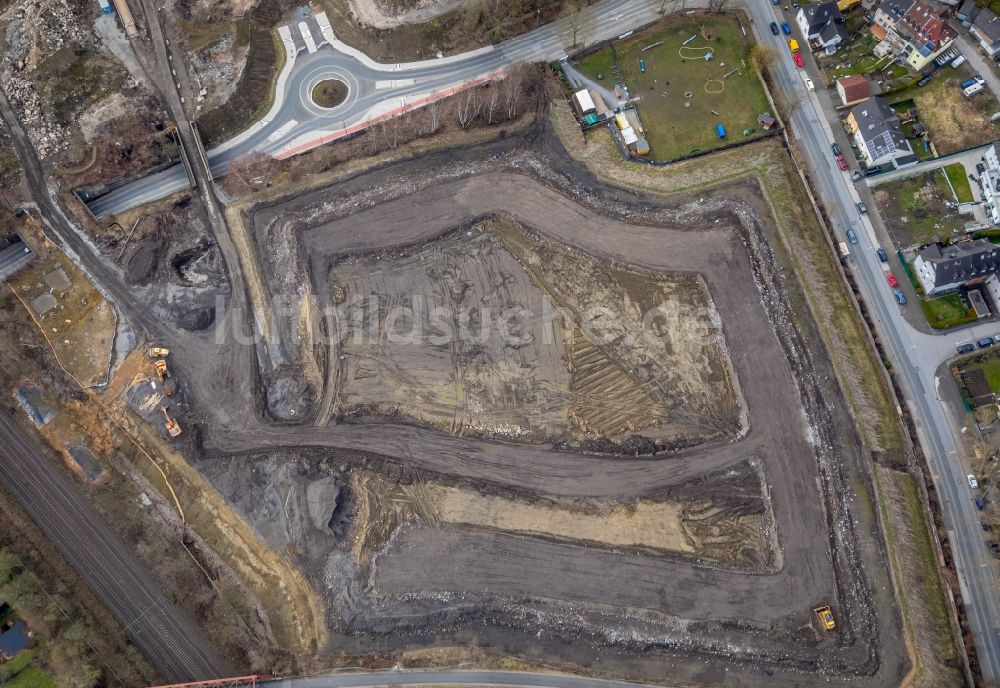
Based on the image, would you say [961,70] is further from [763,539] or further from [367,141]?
[367,141]

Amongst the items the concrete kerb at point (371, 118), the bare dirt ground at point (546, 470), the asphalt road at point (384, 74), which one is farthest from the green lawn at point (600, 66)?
the bare dirt ground at point (546, 470)

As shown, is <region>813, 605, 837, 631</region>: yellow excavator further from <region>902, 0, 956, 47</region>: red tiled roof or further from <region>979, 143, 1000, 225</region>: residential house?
<region>902, 0, 956, 47</region>: red tiled roof

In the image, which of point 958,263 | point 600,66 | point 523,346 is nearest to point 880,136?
point 958,263

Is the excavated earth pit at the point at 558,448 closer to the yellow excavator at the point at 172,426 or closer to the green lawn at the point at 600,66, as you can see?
the yellow excavator at the point at 172,426

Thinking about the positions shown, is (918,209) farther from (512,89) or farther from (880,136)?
(512,89)

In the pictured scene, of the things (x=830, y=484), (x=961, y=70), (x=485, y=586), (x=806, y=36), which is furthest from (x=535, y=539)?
(x=961, y=70)

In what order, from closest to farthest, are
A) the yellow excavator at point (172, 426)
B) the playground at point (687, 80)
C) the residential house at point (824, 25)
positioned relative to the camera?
the yellow excavator at point (172, 426) < the residential house at point (824, 25) < the playground at point (687, 80)
